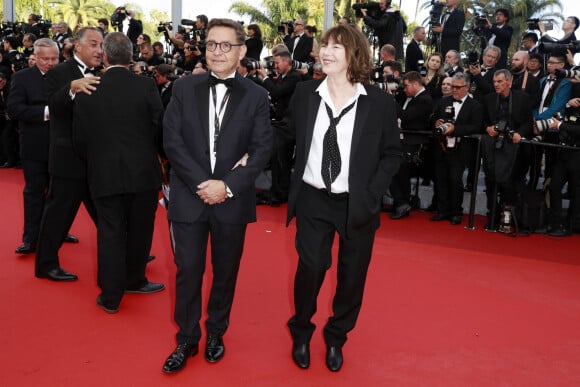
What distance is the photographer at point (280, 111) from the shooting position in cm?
677

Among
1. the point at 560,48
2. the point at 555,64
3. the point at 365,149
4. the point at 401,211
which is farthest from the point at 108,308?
the point at 560,48

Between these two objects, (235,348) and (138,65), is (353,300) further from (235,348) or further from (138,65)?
(138,65)

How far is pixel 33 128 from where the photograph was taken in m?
4.45

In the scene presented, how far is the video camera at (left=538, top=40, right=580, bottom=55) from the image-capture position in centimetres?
631

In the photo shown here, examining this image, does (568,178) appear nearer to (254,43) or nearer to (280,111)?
(280,111)

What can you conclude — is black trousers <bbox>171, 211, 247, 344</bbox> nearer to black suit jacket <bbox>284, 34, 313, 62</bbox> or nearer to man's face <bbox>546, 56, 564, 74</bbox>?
man's face <bbox>546, 56, 564, 74</bbox>

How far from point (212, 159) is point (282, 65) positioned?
432 centimetres

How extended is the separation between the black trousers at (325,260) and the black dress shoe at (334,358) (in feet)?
0.09

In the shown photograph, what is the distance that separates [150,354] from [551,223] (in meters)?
4.52

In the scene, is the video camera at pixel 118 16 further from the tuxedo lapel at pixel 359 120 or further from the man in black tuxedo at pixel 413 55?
the tuxedo lapel at pixel 359 120

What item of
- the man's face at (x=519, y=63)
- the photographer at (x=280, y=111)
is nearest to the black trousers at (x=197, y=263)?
the photographer at (x=280, y=111)

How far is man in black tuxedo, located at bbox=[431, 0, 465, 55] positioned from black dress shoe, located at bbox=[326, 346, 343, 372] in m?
6.25

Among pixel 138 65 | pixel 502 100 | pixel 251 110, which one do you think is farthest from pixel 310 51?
pixel 251 110

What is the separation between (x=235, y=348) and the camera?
119 inches
